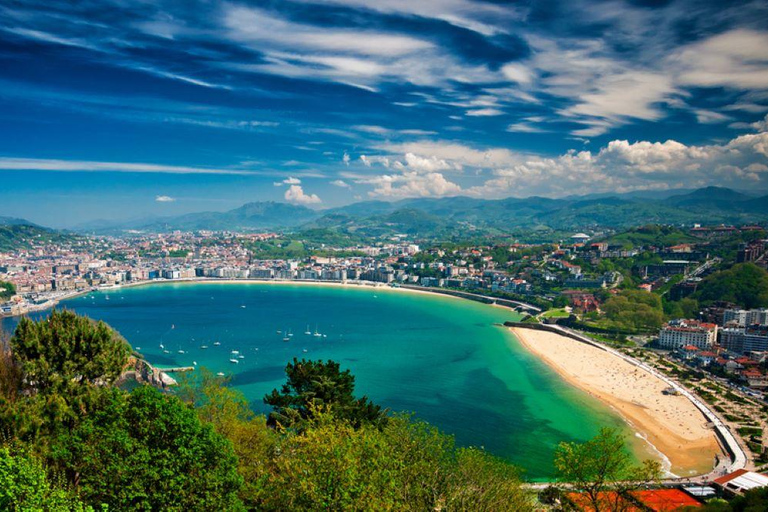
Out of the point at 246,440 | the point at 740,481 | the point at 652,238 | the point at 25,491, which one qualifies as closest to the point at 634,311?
the point at 740,481

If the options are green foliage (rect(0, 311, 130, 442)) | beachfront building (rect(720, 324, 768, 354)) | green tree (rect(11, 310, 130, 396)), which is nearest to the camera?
green foliage (rect(0, 311, 130, 442))

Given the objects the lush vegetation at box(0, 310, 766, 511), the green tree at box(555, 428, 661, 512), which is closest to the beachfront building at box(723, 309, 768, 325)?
the green tree at box(555, 428, 661, 512)

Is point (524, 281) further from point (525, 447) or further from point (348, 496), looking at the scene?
point (348, 496)

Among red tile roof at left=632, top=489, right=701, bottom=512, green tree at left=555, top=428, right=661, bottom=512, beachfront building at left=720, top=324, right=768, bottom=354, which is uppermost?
green tree at left=555, top=428, right=661, bottom=512

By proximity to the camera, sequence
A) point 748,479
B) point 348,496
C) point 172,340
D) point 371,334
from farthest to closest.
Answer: point 371,334 < point 172,340 < point 748,479 < point 348,496

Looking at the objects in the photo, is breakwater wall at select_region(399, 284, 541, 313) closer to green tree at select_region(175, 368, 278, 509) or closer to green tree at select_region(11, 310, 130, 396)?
green tree at select_region(175, 368, 278, 509)

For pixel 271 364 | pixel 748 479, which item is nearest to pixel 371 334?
pixel 271 364

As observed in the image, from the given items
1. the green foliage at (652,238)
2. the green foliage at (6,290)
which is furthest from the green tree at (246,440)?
the green foliage at (652,238)

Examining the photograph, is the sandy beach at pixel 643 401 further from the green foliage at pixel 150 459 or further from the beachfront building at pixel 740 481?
the green foliage at pixel 150 459
